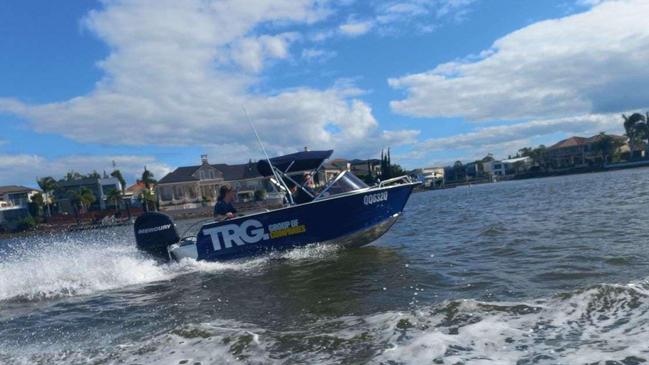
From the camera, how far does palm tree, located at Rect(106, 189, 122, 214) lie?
86.2 metres

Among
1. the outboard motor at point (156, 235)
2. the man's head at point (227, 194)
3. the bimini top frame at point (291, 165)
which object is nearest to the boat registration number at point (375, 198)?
the bimini top frame at point (291, 165)

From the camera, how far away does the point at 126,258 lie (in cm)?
1244

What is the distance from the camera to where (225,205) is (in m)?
12.8

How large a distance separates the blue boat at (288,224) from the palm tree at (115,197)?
78.5 meters

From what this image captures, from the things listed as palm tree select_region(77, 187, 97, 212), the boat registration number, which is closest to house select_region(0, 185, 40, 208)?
palm tree select_region(77, 187, 97, 212)

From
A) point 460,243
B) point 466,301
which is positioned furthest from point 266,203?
point 466,301

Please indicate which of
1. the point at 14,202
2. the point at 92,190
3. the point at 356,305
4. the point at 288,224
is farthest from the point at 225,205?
the point at 14,202

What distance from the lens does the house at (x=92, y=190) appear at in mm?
91113

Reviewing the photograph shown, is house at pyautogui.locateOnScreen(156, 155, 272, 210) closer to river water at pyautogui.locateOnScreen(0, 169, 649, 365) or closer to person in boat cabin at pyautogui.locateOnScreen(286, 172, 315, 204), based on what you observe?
person in boat cabin at pyautogui.locateOnScreen(286, 172, 315, 204)

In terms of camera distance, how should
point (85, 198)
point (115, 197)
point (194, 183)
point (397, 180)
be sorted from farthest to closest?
point (115, 197) → point (85, 198) → point (194, 183) → point (397, 180)

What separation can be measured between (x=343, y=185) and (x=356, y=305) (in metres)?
5.83

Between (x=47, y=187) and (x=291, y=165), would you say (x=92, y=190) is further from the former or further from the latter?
(x=291, y=165)

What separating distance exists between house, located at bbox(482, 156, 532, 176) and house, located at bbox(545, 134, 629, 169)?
6634 millimetres

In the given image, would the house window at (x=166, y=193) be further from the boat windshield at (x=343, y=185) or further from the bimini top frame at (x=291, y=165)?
the boat windshield at (x=343, y=185)
